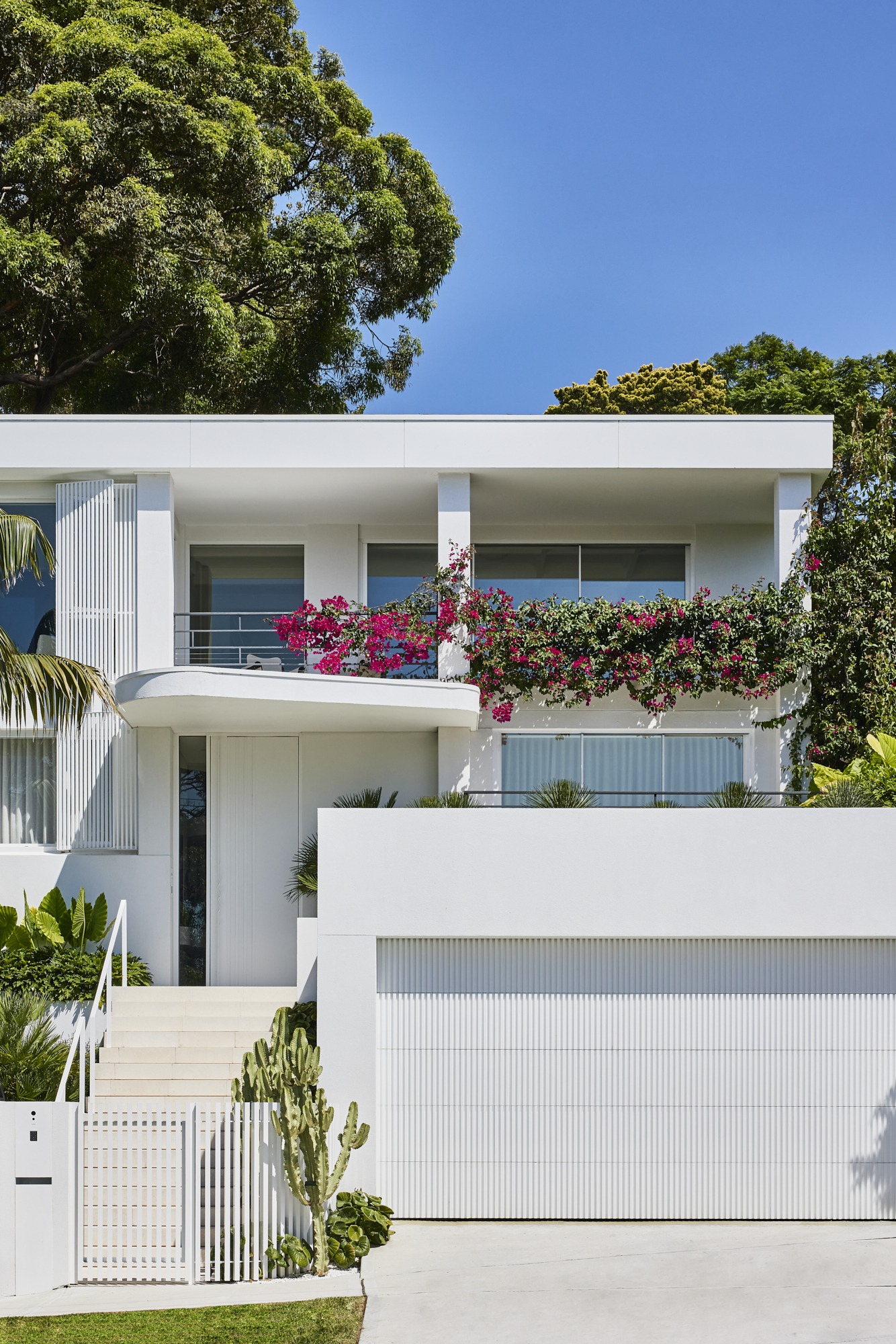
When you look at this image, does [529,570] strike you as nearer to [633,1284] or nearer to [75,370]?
[633,1284]

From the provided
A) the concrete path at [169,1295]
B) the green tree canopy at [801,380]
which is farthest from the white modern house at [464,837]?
the green tree canopy at [801,380]

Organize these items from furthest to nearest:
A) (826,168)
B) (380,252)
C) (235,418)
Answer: (380,252) < (826,168) < (235,418)

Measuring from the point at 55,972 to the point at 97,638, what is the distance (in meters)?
4.15

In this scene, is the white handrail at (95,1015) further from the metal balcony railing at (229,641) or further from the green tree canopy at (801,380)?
the green tree canopy at (801,380)

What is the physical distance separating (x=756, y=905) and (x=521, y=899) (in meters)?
2.18

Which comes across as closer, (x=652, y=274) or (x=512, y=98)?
(x=512, y=98)

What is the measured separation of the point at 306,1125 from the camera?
30.7 feet

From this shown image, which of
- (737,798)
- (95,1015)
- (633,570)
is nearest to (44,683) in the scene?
(95,1015)

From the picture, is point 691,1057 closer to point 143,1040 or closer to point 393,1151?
point 393,1151

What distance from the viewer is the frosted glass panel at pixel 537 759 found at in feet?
48.7

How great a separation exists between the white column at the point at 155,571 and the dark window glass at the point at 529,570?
4.37 m

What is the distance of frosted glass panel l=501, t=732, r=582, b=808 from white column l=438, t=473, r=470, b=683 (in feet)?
4.13

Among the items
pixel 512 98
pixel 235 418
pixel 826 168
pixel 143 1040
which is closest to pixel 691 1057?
pixel 143 1040

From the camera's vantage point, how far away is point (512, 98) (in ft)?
61.2
